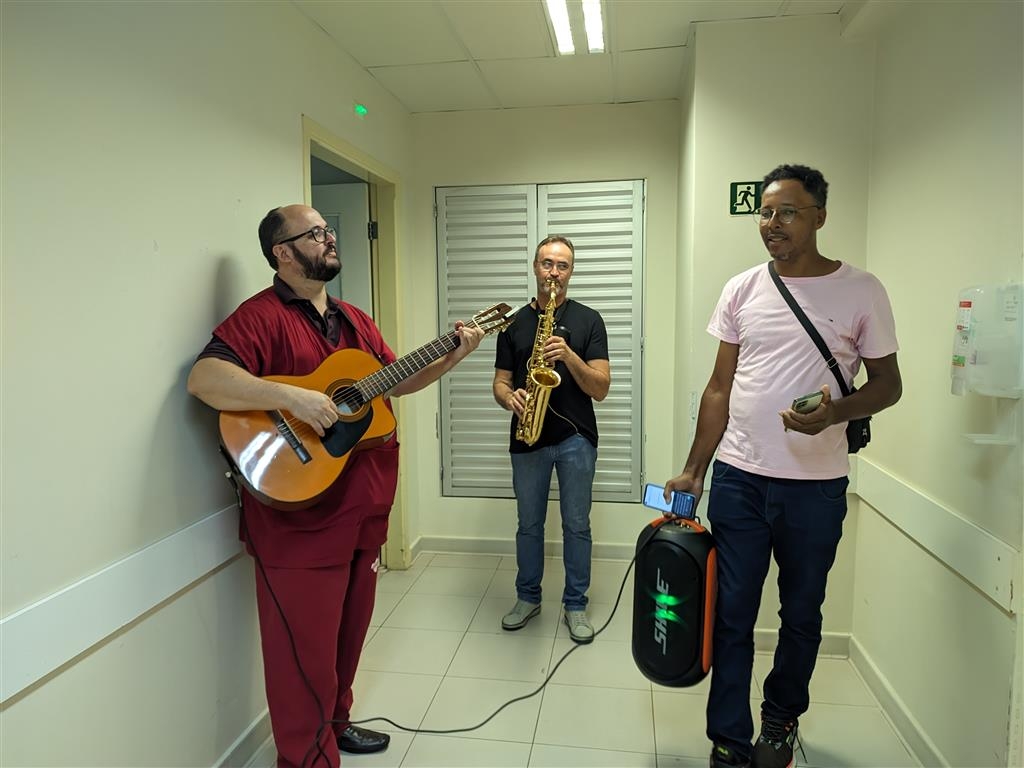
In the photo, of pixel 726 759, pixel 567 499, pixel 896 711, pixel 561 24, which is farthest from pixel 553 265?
pixel 896 711

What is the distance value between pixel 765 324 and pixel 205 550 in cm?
174

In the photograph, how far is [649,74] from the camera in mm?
3014

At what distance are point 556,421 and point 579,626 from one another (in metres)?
0.92

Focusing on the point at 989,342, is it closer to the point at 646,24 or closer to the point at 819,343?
the point at 819,343

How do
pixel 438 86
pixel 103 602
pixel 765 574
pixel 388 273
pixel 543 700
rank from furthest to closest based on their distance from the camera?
pixel 388 273, pixel 438 86, pixel 543 700, pixel 765 574, pixel 103 602

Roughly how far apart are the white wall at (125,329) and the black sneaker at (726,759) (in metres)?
1.48

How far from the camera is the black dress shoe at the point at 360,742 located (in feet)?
6.57

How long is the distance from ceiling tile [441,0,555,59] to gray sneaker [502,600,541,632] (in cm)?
252

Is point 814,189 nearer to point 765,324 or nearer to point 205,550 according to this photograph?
point 765,324

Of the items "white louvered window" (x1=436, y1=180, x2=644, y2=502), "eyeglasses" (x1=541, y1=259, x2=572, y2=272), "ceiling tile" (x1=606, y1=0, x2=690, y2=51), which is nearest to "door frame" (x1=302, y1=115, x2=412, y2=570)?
"white louvered window" (x1=436, y1=180, x2=644, y2=502)

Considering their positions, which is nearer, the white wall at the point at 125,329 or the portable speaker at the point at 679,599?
the white wall at the point at 125,329

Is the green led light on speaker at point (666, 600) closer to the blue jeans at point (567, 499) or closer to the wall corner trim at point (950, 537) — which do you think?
the wall corner trim at point (950, 537)

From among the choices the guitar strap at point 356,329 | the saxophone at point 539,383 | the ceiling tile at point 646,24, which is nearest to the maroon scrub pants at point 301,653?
the guitar strap at point 356,329

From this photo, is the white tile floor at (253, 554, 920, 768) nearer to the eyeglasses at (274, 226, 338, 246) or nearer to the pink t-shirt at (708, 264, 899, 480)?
the pink t-shirt at (708, 264, 899, 480)
